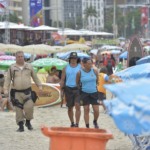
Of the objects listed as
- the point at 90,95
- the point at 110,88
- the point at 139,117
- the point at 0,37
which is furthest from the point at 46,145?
the point at 0,37

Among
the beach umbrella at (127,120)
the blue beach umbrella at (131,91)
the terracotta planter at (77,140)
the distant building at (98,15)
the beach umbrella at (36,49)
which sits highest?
the blue beach umbrella at (131,91)

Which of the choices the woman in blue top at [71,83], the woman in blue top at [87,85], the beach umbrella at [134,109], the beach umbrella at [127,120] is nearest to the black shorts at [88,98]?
the woman in blue top at [87,85]

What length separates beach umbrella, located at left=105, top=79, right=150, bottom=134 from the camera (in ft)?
19.2

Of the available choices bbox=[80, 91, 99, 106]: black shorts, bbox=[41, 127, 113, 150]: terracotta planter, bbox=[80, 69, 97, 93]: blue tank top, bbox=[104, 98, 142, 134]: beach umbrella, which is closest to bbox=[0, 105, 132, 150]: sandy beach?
bbox=[80, 91, 99, 106]: black shorts

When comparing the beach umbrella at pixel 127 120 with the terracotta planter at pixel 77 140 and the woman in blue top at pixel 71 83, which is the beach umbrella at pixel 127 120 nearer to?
the terracotta planter at pixel 77 140

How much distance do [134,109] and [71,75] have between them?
5256mm

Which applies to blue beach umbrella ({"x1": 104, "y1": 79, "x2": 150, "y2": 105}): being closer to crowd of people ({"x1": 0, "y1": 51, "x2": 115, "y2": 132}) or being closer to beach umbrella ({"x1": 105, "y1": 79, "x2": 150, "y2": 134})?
beach umbrella ({"x1": 105, "y1": 79, "x2": 150, "y2": 134})

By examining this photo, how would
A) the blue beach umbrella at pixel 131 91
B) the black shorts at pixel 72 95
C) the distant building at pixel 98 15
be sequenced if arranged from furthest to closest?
the distant building at pixel 98 15 → the black shorts at pixel 72 95 → the blue beach umbrella at pixel 131 91

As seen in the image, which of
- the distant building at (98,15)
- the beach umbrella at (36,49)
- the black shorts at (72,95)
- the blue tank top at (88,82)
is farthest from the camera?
the distant building at (98,15)

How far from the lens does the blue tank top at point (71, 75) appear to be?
11109 mm

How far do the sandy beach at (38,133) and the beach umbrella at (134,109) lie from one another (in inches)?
119

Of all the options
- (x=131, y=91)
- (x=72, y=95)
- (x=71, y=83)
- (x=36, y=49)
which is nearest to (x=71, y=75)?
(x=71, y=83)

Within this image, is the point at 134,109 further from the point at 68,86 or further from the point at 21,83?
the point at 68,86

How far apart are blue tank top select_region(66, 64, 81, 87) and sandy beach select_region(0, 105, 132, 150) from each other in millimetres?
957
